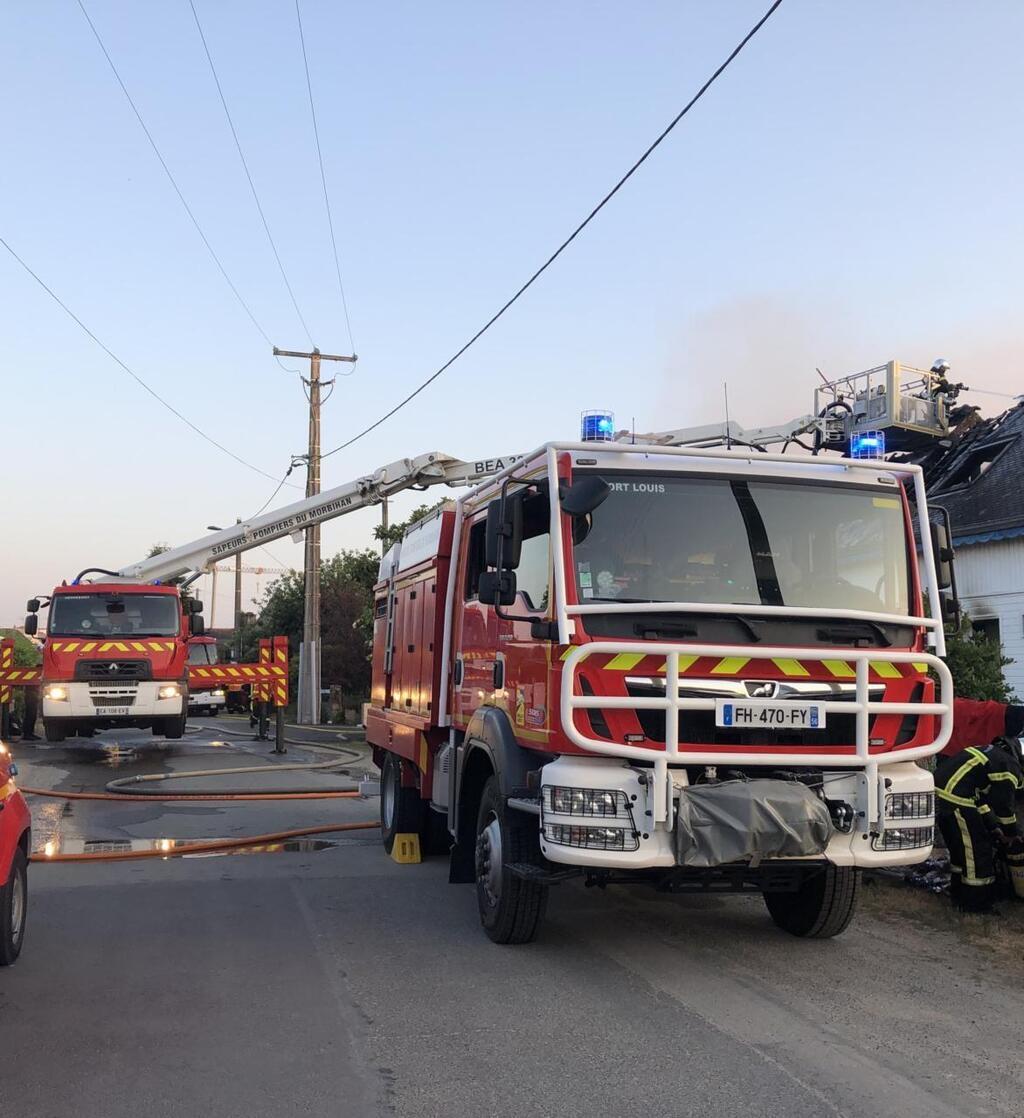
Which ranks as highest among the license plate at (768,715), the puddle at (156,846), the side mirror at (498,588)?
the side mirror at (498,588)

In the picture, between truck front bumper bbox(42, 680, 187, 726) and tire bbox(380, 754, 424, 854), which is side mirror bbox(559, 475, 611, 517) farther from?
truck front bumper bbox(42, 680, 187, 726)

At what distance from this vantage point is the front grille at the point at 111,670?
61.1 feet

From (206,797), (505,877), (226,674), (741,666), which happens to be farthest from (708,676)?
(226,674)

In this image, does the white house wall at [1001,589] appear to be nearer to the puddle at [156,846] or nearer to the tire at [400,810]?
the tire at [400,810]

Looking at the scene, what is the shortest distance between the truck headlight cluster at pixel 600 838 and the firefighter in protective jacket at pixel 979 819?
275 centimetres

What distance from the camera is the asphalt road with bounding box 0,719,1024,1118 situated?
164 inches

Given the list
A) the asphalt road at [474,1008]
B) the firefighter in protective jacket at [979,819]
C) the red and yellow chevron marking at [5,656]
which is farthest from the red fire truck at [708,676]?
the red and yellow chevron marking at [5,656]

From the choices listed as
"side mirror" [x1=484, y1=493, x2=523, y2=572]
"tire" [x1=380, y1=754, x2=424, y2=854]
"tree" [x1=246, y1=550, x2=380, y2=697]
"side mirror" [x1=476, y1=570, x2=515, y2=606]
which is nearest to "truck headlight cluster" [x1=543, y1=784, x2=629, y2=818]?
"side mirror" [x1=476, y1=570, x2=515, y2=606]

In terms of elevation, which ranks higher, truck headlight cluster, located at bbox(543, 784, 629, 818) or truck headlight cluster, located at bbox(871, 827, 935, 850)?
truck headlight cluster, located at bbox(543, 784, 629, 818)

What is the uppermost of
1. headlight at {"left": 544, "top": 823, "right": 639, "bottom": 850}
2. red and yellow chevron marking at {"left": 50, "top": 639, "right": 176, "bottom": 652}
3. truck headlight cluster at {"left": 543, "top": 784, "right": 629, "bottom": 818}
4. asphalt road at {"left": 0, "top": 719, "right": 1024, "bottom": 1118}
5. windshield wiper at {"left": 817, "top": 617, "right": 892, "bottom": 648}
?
red and yellow chevron marking at {"left": 50, "top": 639, "right": 176, "bottom": 652}

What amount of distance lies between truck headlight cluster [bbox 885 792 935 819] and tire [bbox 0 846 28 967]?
4.49 m

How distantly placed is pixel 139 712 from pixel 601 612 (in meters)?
15.1

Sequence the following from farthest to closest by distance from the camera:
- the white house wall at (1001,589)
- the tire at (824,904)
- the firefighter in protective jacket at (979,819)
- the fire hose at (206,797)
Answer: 1. the white house wall at (1001,589)
2. the fire hose at (206,797)
3. the firefighter in protective jacket at (979,819)
4. the tire at (824,904)

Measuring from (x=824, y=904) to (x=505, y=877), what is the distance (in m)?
1.87
